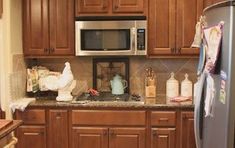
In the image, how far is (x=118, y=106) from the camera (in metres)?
3.04

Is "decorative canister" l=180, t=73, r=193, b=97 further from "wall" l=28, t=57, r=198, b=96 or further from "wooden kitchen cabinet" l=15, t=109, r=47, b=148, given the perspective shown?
"wooden kitchen cabinet" l=15, t=109, r=47, b=148

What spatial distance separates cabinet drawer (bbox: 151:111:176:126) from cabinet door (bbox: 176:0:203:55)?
2.18ft

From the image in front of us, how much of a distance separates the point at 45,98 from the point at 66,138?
523mm

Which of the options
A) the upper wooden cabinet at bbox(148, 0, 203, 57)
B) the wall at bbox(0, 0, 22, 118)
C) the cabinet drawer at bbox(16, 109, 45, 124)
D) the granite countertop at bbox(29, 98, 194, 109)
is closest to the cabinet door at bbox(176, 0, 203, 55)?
the upper wooden cabinet at bbox(148, 0, 203, 57)

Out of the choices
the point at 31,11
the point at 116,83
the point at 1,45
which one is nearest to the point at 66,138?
the point at 116,83

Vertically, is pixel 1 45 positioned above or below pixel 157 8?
below

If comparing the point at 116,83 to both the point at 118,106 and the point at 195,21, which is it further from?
the point at 195,21

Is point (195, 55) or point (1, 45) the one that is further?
point (195, 55)

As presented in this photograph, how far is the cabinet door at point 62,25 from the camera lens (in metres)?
3.30

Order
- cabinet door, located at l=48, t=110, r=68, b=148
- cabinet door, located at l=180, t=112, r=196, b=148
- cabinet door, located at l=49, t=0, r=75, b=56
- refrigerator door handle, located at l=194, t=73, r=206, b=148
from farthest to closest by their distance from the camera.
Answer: cabinet door, located at l=49, t=0, r=75, b=56
cabinet door, located at l=48, t=110, r=68, b=148
cabinet door, located at l=180, t=112, r=196, b=148
refrigerator door handle, located at l=194, t=73, r=206, b=148

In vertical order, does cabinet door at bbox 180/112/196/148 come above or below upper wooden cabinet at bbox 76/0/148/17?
below

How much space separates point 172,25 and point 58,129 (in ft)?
A: 4.95

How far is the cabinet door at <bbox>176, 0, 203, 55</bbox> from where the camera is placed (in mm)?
3215

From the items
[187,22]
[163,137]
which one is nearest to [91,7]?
[187,22]
